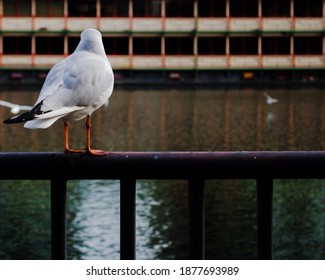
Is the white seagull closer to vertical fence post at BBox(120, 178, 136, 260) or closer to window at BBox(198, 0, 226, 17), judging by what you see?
vertical fence post at BBox(120, 178, 136, 260)

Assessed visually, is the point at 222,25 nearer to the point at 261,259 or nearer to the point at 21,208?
the point at 21,208

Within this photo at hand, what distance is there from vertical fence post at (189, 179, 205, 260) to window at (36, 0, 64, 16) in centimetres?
7460

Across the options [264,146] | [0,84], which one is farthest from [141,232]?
[0,84]

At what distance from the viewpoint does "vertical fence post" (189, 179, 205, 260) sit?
7.97ft

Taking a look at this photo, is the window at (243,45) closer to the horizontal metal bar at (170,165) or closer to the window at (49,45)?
the window at (49,45)

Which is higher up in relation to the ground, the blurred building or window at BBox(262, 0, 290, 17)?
window at BBox(262, 0, 290, 17)

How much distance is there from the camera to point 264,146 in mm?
42250

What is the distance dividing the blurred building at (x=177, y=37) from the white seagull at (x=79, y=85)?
71.6 m

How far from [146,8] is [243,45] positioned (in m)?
8.02

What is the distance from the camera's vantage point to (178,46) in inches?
3014

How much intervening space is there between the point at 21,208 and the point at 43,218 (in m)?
1.83

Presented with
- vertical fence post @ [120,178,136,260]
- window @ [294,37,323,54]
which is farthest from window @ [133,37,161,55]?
vertical fence post @ [120,178,136,260]

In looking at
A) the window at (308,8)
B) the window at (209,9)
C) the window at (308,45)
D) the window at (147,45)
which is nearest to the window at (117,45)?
the window at (147,45)

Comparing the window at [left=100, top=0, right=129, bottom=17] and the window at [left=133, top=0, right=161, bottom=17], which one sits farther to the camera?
the window at [left=133, top=0, right=161, bottom=17]
